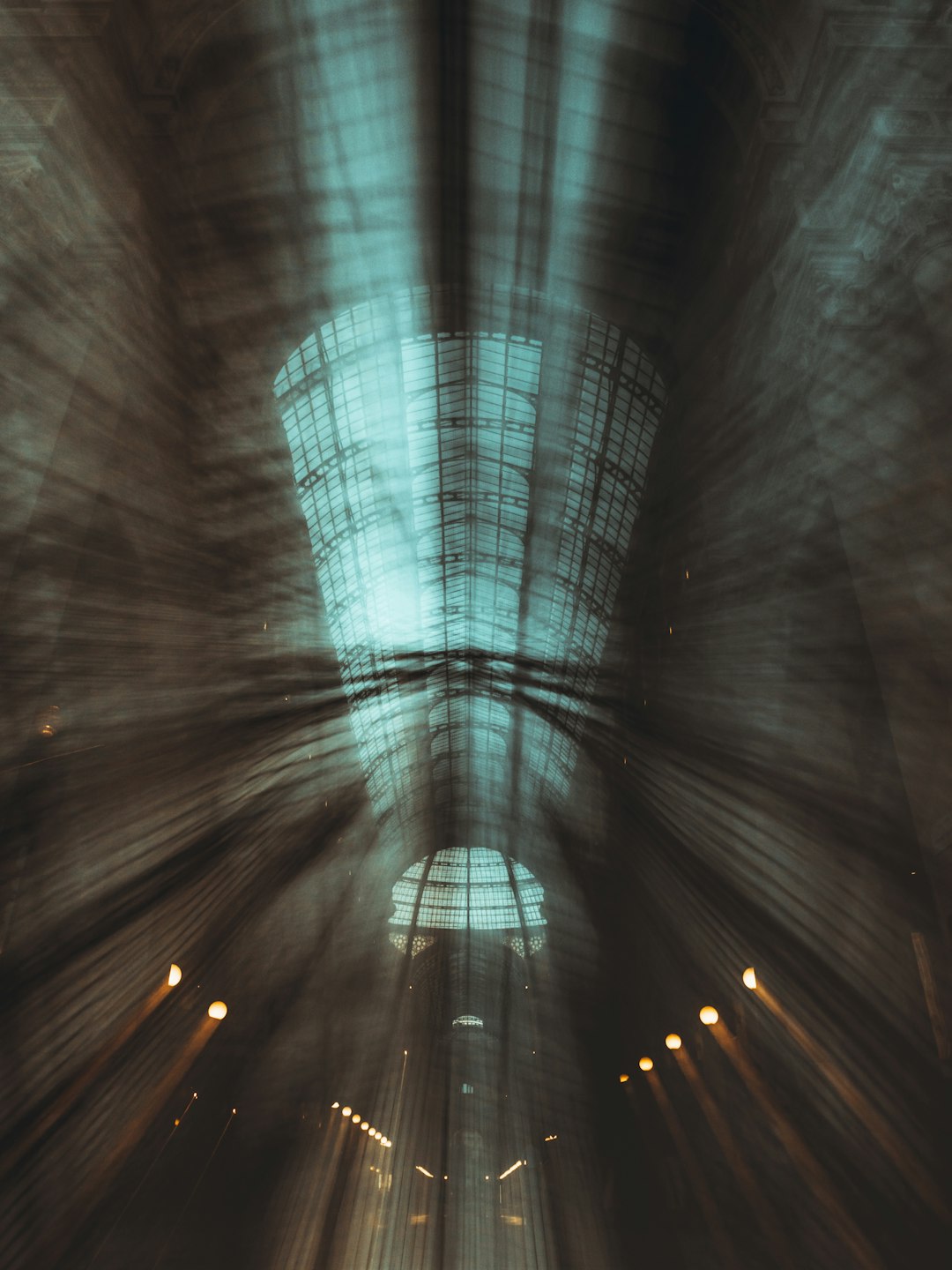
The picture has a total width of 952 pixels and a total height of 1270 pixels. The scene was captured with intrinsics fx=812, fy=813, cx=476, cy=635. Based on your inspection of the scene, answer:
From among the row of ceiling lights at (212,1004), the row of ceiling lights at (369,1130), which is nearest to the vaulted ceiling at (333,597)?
the row of ceiling lights at (212,1004)

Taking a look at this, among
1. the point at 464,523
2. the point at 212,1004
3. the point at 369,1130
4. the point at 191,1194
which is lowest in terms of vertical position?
the point at 369,1130

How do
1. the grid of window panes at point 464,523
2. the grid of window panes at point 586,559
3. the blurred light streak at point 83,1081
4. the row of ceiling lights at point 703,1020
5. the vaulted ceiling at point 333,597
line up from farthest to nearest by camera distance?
the grid of window panes at point 586,559, the grid of window panes at point 464,523, the row of ceiling lights at point 703,1020, the vaulted ceiling at point 333,597, the blurred light streak at point 83,1081

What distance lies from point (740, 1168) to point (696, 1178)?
0.48 meters

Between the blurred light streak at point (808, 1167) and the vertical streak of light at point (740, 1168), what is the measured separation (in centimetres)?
28

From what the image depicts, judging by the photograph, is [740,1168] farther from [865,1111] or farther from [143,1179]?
[143,1179]

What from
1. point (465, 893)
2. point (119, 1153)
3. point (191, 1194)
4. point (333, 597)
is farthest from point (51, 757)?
point (465, 893)

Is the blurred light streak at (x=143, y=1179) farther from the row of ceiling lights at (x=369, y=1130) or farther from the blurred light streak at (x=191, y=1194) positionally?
the row of ceiling lights at (x=369, y=1130)

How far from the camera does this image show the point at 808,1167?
4074 millimetres

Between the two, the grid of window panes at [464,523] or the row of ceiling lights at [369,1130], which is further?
the grid of window panes at [464,523]

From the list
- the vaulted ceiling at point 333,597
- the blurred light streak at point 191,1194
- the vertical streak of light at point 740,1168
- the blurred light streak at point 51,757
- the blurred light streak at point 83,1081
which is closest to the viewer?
the vertical streak of light at point 740,1168

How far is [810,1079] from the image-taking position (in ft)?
14.8

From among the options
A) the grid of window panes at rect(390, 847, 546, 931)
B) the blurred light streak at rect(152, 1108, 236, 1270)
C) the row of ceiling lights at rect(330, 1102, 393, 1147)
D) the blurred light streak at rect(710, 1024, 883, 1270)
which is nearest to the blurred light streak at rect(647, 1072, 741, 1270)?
the blurred light streak at rect(710, 1024, 883, 1270)

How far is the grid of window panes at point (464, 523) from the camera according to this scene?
24.8 feet

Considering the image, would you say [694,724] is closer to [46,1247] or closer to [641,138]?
[641,138]
